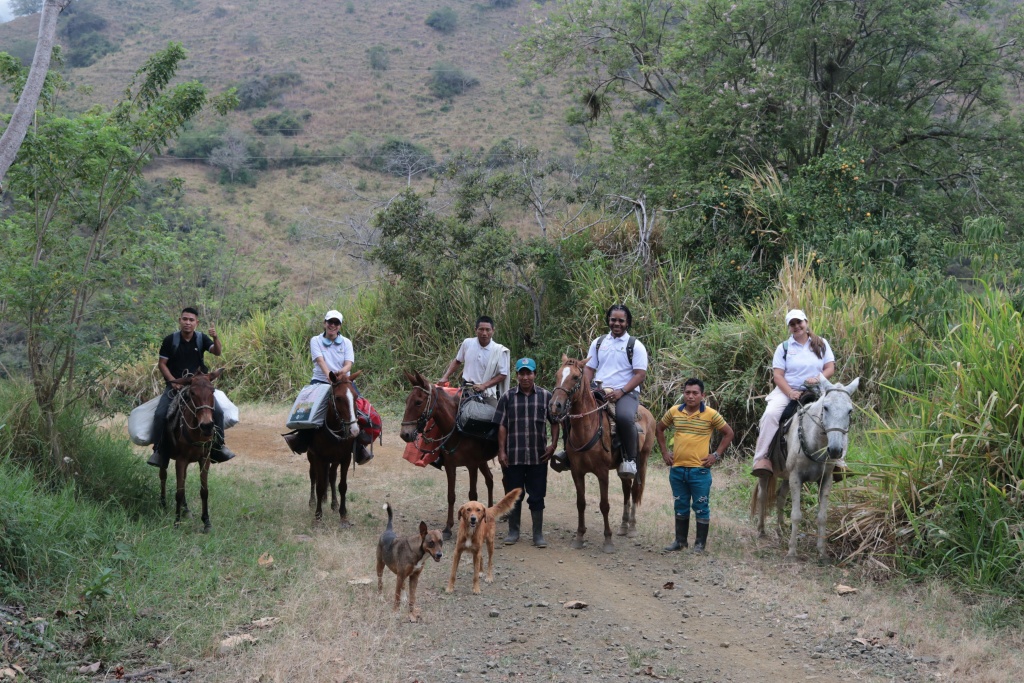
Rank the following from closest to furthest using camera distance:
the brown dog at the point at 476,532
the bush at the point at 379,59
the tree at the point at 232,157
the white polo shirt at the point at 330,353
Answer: the brown dog at the point at 476,532, the white polo shirt at the point at 330,353, the tree at the point at 232,157, the bush at the point at 379,59

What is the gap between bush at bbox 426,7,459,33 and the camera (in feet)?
205

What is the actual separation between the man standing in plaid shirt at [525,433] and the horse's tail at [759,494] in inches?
96.0

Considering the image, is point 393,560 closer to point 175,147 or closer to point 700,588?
point 700,588

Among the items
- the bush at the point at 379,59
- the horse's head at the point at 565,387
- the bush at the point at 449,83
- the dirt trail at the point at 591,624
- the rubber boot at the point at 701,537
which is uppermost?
the bush at the point at 379,59

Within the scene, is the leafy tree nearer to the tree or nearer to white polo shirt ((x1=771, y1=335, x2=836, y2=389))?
white polo shirt ((x1=771, y1=335, x2=836, y2=389))

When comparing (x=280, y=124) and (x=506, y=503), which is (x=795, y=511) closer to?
(x=506, y=503)

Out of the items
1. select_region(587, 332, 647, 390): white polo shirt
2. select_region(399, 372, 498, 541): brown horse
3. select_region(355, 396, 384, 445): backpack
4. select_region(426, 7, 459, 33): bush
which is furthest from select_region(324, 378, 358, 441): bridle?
select_region(426, 7, 459, 33): bush

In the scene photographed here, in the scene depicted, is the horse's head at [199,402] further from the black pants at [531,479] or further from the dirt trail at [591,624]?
the black pants at [531,479]

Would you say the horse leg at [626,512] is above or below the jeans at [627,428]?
below

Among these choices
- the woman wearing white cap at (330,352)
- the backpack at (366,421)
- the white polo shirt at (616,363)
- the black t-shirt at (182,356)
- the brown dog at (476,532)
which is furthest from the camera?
the woman wearing white cap at (330,352)

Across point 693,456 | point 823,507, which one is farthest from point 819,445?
point 693,456

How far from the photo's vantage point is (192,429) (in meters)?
9.27

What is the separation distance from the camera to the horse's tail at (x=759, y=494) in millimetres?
9812

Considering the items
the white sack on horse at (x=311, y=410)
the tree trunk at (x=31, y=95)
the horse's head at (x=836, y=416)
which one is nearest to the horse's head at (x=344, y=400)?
the white sack on horse at (x=311, y=410)
